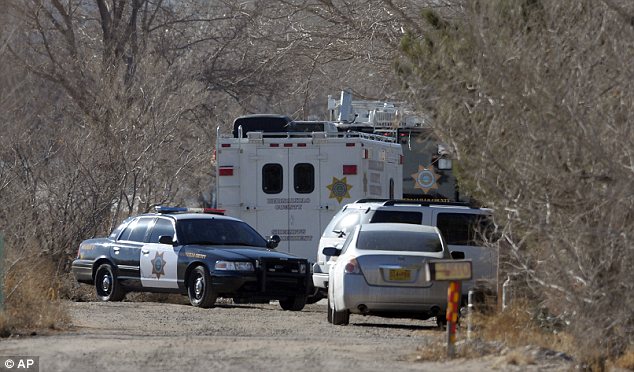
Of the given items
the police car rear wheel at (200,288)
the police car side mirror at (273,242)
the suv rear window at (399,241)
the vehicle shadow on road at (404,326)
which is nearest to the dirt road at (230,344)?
the vehicle shadow on road at (404,326)

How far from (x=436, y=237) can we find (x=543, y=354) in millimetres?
5518

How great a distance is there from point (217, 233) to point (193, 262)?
105 cm

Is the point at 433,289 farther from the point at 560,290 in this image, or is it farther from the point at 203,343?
the point at 560,290

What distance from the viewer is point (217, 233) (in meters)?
20.7

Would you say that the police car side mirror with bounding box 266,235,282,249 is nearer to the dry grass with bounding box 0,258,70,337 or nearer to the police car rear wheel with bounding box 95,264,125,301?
the police car rear wheel with bounding box 95,264,125,301

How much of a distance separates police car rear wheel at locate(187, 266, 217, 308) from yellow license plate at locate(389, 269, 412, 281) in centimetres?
375

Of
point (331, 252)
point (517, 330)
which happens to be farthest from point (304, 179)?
point (517, 330)

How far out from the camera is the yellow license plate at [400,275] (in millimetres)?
16422

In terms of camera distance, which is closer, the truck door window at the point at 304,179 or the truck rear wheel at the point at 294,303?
the truck rear wheel at the point at 294,303

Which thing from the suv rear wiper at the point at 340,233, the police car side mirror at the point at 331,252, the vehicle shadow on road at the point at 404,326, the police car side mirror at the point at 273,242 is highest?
the suv rear wiper at the point at 340,233

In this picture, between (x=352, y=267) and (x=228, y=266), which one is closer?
(x=352, y=267)

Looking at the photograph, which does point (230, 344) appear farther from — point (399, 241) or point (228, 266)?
point (228, 266)

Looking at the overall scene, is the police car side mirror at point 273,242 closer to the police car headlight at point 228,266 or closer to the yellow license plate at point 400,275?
the police car headlight at point 228,266

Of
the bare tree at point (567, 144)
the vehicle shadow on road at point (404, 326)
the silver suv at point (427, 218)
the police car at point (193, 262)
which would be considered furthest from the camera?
the police car at point (193, 262)
